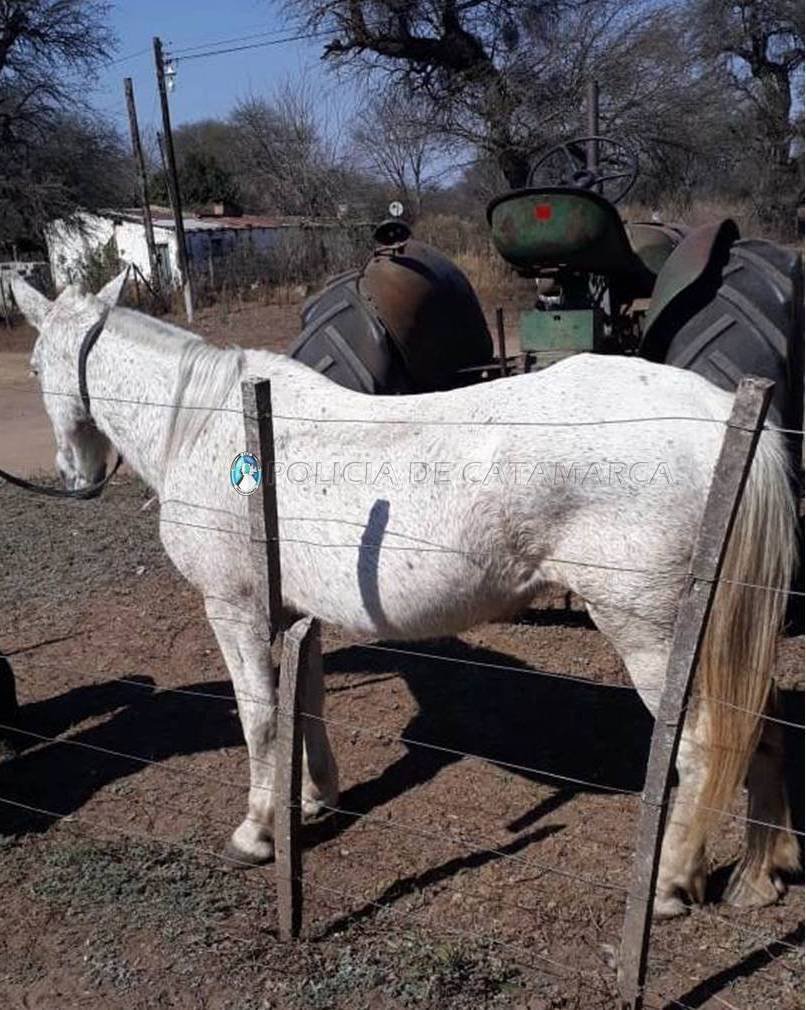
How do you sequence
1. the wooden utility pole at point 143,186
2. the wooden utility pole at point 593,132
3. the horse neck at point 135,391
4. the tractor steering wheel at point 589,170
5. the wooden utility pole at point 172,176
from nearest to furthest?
the horse neck at point 135,391
the tractor steering wheel at point 589,170
the wooden utility pole at point 593,132
the wooden utility pole at point 172,176
the wooden utility pole at point 143,186

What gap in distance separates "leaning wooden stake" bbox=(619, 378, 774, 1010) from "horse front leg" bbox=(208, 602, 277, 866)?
1354 millimetres

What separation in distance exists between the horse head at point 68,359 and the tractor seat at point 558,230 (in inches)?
64.1

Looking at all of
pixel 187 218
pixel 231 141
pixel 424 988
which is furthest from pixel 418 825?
pixel 231 141

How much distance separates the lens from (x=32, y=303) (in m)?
3.92

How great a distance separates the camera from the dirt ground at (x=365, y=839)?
9.18 feet

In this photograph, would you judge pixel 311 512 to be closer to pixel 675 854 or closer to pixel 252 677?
pixel 252 677

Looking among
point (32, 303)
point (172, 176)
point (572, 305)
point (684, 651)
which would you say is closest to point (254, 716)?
point (684, 651)

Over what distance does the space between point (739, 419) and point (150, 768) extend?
284 centimetres

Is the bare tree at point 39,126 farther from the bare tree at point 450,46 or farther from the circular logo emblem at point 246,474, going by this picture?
the circular logo emblem at point 246,474

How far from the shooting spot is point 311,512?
3.15 meters

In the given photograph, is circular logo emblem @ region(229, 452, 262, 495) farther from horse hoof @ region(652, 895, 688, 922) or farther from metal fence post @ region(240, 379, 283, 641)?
horse hoof @ region(652, 895, 688, 922)

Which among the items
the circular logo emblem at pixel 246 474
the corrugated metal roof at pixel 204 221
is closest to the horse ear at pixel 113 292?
the circular logo emblem at pixel 246 474

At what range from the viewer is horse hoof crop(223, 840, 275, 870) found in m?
3.42

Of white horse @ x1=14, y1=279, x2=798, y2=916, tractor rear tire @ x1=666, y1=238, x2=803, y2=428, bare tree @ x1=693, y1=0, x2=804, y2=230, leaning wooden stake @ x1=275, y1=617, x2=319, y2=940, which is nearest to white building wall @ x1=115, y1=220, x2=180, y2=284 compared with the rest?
bare tree @ x1=693, y1=0, x2=804, y2=230
